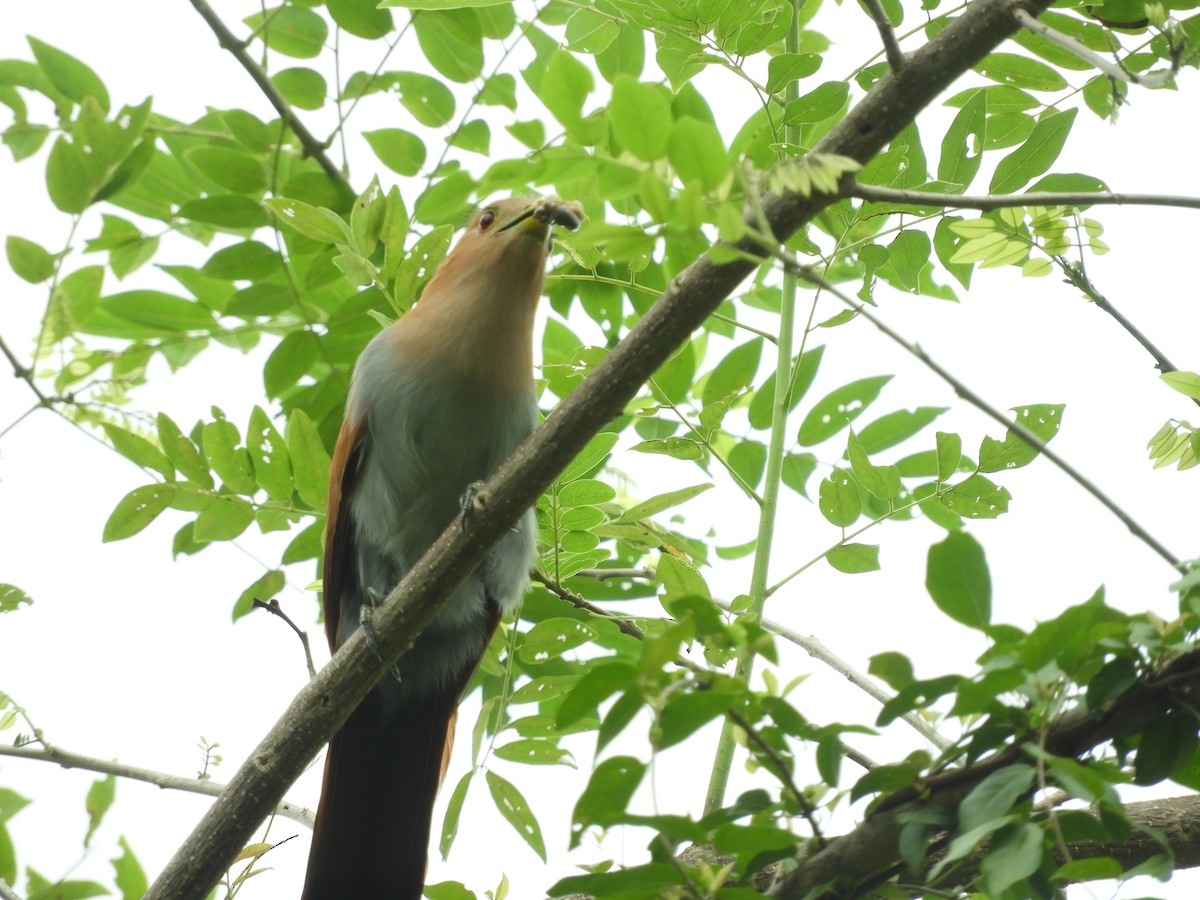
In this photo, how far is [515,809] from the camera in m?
3.01

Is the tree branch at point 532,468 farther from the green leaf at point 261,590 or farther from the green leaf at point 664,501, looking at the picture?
the green leaf at point 261,590

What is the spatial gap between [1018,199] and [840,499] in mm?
1127

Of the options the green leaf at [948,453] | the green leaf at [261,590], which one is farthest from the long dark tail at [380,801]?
the green leaf at [948,453]

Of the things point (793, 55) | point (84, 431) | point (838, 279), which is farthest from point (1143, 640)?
point (84, 431)

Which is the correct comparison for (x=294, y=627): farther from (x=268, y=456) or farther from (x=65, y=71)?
(x=65, y=71)

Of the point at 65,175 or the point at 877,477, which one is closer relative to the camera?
the point at 877,477

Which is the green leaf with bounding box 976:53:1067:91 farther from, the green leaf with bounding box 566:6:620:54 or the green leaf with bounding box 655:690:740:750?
the green leaf with bounding box 655:690:740:750

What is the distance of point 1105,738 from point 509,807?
1.73 metres

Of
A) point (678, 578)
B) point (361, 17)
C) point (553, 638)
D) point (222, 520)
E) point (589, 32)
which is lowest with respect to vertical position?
point (678, 578)

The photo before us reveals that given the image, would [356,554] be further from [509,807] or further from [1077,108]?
[1077,108]

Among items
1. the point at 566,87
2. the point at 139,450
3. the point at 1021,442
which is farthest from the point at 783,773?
the point at 139,450

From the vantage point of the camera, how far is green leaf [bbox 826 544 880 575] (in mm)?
2908

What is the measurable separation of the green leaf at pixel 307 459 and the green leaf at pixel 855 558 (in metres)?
1.56

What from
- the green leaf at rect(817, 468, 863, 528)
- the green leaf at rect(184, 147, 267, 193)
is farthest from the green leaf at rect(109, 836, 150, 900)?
the green leaf at rect(184, 147, 267, 193)
